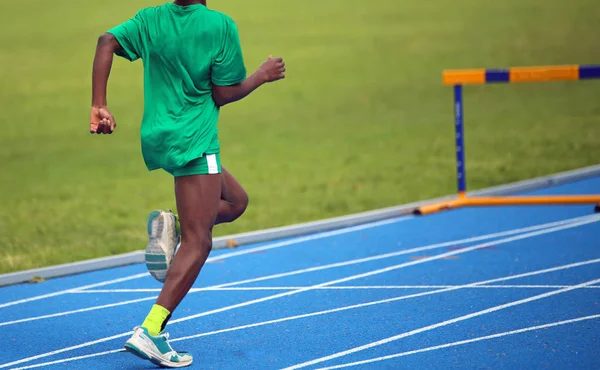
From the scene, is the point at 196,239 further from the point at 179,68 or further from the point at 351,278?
the point at 351,278

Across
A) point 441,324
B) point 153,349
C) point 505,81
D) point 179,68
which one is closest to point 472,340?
point 441,324

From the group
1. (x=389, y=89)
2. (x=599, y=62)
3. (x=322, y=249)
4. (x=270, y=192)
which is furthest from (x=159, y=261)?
(x=599, y=62)

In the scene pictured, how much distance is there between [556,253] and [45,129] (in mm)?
12221

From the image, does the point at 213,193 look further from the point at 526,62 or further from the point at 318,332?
the point at 526,62

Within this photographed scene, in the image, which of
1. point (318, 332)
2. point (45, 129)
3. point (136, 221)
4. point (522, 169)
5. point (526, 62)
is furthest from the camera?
point (526, 62)

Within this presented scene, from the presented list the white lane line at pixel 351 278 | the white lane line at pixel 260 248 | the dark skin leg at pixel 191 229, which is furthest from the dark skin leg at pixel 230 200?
the white lane line at pixel 260 248

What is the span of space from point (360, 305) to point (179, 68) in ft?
7.54

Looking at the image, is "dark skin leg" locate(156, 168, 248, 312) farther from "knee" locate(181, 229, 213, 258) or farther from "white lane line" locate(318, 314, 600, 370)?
"white lane line" locate(318, 314, 600, 370)

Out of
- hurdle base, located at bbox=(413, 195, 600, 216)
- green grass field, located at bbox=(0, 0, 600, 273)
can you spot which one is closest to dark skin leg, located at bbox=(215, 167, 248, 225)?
green grass field, located at bbox=(0, 0, 600, 273)

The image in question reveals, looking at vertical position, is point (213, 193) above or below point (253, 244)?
above

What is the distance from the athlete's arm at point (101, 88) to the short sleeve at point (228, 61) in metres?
0.54

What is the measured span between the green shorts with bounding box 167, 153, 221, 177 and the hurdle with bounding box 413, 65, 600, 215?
4.95m

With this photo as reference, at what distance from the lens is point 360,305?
7320 mm

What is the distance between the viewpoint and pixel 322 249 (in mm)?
9453
